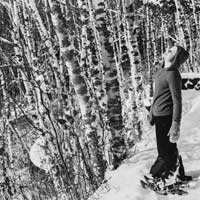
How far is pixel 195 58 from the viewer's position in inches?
707

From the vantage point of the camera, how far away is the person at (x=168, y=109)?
3.70 meters

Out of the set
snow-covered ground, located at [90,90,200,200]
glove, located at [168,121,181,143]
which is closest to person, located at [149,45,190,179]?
glove, located at [168,121,181,143]

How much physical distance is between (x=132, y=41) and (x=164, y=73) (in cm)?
593

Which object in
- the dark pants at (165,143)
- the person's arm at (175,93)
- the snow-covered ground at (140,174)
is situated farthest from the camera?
the snow-covered ground at (140,174)

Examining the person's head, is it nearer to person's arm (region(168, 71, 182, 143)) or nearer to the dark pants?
person's arm (region(168, 71, 182, 143))

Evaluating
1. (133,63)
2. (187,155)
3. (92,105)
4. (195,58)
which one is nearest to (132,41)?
(133,63)

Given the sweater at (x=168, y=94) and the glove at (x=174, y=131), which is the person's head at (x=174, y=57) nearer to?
the sweater at (x=168, y=94)

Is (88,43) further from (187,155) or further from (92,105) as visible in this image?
(187,155)

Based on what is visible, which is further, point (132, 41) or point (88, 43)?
point (132, 41)

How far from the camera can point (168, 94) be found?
3.86m

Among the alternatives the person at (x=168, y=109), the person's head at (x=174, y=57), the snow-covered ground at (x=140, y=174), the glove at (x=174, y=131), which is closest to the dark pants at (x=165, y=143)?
the person at (x=168, y=109)

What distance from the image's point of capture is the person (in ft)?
12.1

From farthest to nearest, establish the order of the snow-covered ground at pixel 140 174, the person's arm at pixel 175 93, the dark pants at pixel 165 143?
the snow-covered ground at pixel 140 174, the dark pants at pixel 165 143, the person's arm at pixel 175 93

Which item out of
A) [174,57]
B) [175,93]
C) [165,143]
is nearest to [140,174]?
[165,143]
